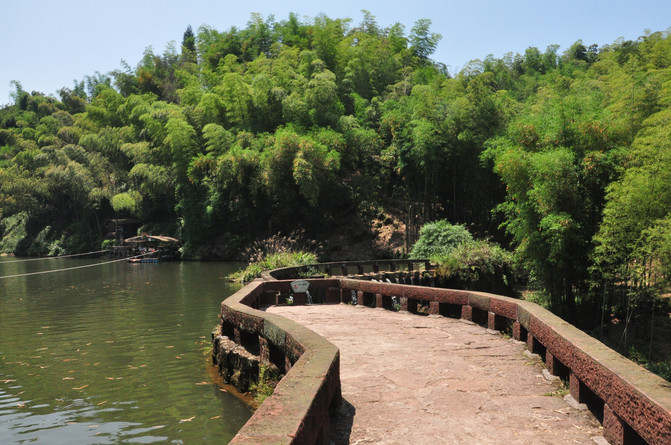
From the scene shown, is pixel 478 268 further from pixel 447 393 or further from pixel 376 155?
pixel 376 155

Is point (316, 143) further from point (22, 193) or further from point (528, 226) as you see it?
point (22, 193)

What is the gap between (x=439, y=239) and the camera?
816 inches

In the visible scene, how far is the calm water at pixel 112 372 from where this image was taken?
601 cm

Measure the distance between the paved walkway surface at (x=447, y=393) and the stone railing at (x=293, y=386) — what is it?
14.7 inches

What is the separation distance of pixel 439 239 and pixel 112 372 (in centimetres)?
1466

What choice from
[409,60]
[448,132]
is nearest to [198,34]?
[409,60]

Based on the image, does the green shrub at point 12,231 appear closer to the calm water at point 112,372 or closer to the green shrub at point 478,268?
the calm water at point 112,372

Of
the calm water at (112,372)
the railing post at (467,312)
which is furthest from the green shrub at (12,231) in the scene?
the railing post at (467,312)

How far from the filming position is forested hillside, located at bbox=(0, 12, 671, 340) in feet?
45.6

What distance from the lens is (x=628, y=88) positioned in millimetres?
16469

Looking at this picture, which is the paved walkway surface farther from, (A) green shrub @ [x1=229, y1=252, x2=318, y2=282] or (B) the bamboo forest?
(A) green shrub @ [x1=229, y1=252, x2=318, y2=282]

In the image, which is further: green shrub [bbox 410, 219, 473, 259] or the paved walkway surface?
green shrub [bbox 410, 219, 473, 259]

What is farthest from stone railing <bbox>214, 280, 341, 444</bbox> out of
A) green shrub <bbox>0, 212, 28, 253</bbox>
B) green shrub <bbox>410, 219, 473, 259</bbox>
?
green shrub <bbox>0, 212, 28, 253</bbox>

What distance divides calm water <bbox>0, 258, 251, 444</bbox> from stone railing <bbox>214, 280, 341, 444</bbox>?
1.10 m
